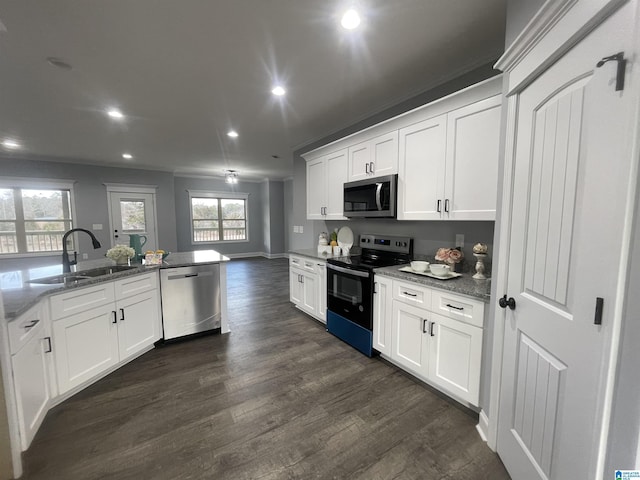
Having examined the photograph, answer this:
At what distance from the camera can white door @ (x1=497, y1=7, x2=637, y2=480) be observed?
0.82m

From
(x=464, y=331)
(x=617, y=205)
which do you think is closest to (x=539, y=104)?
(x=617, y=205)

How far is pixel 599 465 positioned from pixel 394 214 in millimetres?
1982

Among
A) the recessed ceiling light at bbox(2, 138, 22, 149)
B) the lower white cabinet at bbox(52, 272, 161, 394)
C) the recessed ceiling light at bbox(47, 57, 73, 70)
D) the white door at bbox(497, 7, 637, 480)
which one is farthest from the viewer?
the recessed ceiling light at bbox(2, 138, 22, 149)

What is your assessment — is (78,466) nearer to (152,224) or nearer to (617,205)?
(617,205)

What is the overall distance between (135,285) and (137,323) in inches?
15.0

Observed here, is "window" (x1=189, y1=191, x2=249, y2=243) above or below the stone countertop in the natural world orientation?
above

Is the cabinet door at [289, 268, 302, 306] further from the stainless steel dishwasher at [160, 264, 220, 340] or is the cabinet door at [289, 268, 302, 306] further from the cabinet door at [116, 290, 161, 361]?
the cabinet door at [116, 290, 161, 361]

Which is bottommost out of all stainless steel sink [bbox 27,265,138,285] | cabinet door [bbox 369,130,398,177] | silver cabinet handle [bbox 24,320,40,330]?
silver cabinet handle [bbox 24,320,40,330]

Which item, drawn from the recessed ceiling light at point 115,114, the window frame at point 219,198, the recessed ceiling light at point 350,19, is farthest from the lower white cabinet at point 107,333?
the window frame at point 219,198

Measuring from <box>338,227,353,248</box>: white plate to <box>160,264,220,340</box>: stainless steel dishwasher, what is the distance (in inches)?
64.8

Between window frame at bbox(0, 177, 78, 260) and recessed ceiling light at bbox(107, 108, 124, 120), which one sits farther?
window frame at bbox(0, 177, 78, 260)

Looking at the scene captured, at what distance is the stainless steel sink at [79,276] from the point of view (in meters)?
2.06

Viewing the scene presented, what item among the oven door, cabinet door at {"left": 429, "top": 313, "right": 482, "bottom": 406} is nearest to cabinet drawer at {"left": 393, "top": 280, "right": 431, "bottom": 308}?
cabinet door at {"left": 429, "top": 313, "right": 482, "bottom": 406}

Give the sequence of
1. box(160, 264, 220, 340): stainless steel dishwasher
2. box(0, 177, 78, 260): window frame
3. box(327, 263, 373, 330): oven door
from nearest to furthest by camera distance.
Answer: box(327, 263, 373, 330): oven door → box(160, 264, 220, 340): stainless steel dishwasher → box(0, 177, 78, 260): window frame
